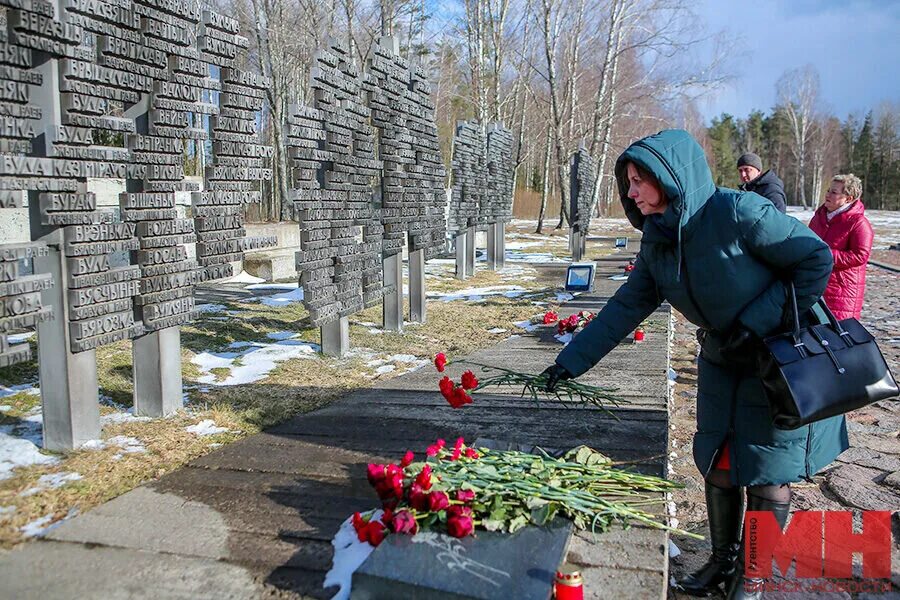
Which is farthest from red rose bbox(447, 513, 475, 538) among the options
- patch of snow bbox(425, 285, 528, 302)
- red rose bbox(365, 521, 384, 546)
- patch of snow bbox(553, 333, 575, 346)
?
patch of snow bbox(425, 285, 528, 302)

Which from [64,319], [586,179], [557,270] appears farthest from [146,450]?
[586,179]

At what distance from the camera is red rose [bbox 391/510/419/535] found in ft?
8.14

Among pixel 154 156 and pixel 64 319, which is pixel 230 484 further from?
pixel 154 156

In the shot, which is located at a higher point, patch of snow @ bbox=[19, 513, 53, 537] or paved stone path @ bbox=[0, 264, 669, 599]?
paved stone path @ bbox=[0, 264, 669, 599]

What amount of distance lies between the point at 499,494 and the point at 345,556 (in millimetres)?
579

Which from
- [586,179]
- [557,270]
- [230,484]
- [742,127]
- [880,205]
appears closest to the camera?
[230,484]

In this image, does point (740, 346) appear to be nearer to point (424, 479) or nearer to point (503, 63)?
point (424, 479)

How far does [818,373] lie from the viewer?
251 cm

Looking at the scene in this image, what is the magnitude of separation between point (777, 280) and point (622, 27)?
24936 millimetres

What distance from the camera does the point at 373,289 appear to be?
7375mm

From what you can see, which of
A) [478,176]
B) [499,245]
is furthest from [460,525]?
[499,245]

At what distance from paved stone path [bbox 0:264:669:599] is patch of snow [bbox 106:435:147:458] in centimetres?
45

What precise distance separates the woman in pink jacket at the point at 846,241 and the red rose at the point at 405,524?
159 inches

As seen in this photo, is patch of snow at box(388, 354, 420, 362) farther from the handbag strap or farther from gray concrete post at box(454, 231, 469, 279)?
gray concrete post at box(454, 231, 469, 279)
